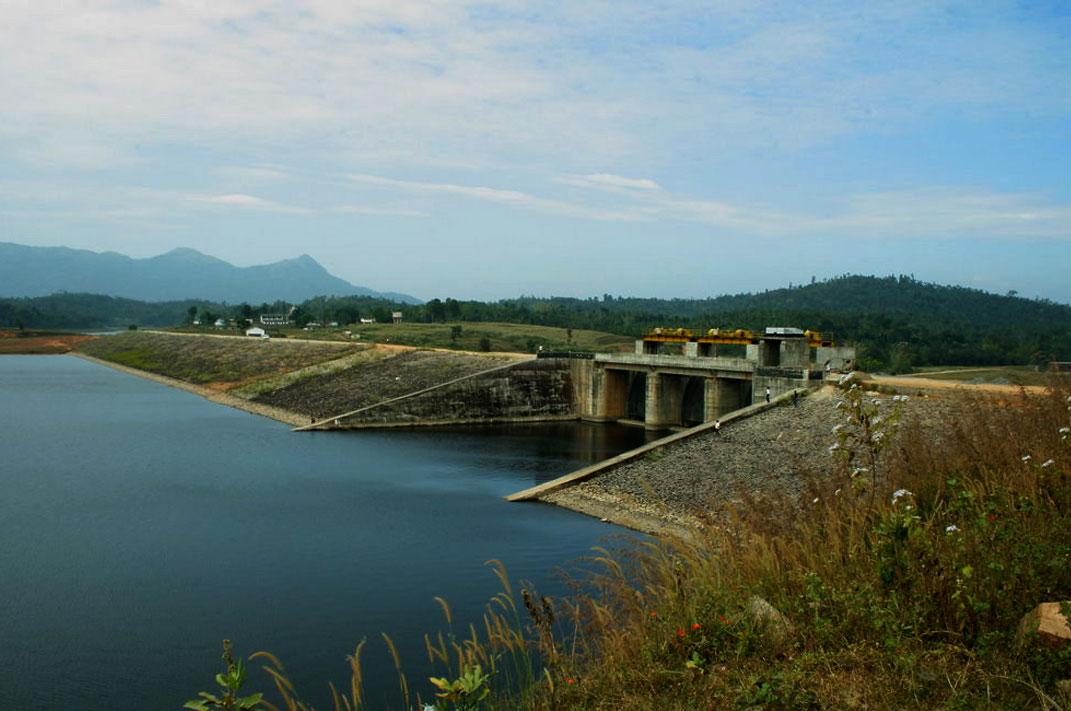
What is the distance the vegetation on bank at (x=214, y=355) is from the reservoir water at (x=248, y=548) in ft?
101

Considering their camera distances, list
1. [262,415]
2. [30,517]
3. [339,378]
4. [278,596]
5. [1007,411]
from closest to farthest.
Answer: [1007,411], [278,596], [30,517], [262,415], [339,378]

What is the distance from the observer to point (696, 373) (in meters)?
52.0

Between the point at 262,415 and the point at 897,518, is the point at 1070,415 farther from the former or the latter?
the point at 262,415

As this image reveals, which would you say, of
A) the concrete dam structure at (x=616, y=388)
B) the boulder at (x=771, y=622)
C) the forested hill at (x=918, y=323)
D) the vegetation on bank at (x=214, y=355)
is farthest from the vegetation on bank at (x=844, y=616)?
the vegetation on bank at (x=214, y=355)

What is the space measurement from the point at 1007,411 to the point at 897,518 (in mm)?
7796

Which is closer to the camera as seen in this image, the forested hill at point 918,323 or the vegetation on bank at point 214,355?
the vegetation on bank at point 214,355

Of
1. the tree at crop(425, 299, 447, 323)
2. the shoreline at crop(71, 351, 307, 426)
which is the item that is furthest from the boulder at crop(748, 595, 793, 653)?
the tree at crop(425, 299, 447, 323)

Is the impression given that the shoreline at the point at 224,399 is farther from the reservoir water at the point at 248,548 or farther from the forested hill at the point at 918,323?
the forested hill at the point at 918,323

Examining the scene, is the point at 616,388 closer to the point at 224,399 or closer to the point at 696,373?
the point at 696,373

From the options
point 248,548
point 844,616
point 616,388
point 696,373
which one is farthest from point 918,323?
point 844,616

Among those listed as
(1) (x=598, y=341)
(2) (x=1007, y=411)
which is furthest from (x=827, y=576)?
(1) (x=598, y=341)

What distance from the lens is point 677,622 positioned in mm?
8039

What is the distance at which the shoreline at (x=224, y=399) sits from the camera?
6081cm

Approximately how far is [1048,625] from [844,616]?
163 cm
